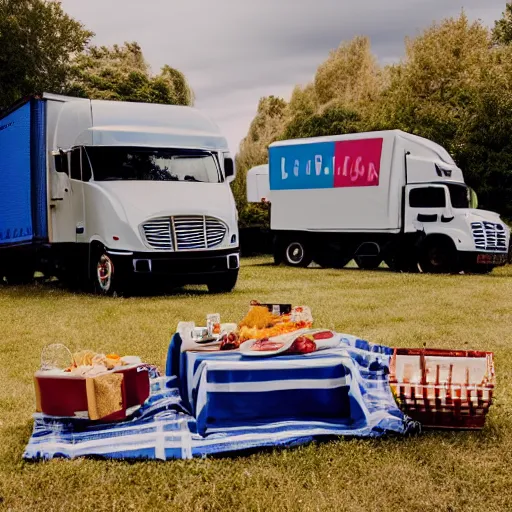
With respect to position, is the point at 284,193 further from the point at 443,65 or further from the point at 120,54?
the point at 120,54

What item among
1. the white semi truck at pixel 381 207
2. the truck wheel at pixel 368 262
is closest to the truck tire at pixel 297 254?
the white semi truck at pixel 381 207

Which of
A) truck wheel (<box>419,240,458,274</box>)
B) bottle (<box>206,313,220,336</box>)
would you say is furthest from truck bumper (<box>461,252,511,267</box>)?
bottle (<box>206,313,220,336</box>)

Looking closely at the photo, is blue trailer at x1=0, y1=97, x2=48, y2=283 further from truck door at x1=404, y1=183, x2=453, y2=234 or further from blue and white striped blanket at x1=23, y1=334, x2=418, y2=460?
blue and white striped blanket at x1=23, y1=334, x2=418, y2=460

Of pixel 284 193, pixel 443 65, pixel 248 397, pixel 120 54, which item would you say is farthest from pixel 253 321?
pixel 120 54

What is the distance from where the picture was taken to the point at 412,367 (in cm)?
582

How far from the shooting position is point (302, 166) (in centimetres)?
2248

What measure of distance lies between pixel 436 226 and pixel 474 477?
15945 mm

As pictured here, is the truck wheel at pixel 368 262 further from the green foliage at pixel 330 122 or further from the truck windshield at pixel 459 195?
the green foliage at pixel 330 122

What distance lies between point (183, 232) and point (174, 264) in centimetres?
57

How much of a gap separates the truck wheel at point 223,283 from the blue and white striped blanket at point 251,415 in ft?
30.2

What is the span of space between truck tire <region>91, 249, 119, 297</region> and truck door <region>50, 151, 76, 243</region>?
2.32ft

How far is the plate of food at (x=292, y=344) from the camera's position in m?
5.74

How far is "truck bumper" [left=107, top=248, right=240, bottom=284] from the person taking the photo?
13859 millimetres

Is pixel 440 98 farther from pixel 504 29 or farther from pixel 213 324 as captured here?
pixel 213 324
